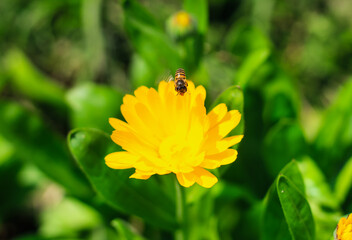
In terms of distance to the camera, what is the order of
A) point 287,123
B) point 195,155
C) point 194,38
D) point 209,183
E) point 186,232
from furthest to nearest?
point 194,38 < point 287,123 < point 186,232 < point 195,155 < point 209,183

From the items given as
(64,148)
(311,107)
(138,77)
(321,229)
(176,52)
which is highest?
(176,52)

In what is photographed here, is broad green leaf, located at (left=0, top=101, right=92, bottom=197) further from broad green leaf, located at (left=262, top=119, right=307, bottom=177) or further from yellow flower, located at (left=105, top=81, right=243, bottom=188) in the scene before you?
broad green leaf, located at (left=262, top=119, right=307, bottom=177)

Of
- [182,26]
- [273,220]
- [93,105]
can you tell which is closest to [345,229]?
[273,220]

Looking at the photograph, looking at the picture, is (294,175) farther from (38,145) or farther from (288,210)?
(38,145)

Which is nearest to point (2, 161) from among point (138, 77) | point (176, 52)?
point (138, 77)

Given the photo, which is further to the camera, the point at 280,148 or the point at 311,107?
the point at 311,107

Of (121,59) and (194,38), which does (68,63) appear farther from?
(194,38)

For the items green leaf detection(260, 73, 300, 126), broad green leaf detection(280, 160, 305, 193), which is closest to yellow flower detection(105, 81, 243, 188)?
broad green leaf detection(280, 160, 305, 193)
